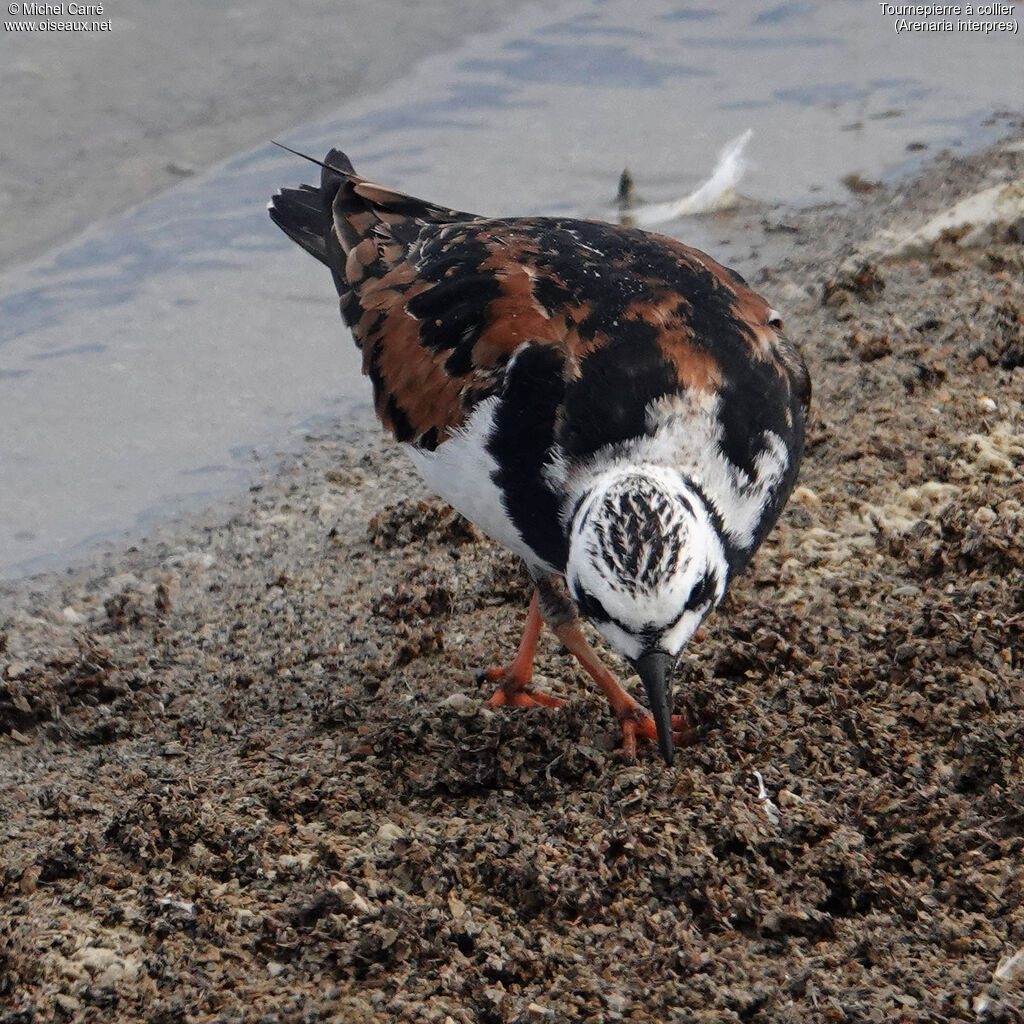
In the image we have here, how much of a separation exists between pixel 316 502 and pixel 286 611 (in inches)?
36.8

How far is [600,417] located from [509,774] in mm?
1069

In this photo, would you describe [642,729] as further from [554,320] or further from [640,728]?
[554,320]

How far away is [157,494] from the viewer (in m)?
6.35

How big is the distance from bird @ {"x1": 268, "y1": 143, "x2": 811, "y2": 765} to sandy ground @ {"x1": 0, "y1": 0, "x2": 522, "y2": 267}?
177 inches

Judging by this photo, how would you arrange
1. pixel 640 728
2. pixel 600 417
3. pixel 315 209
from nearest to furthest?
pixel 600 417
pixel 640 728
pixel 315 209

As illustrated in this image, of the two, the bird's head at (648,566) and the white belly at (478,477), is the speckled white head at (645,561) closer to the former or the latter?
the bird's head at (648,566)

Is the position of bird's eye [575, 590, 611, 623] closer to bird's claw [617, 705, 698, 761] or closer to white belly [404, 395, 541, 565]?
white belly [404, 395, 541, 565]

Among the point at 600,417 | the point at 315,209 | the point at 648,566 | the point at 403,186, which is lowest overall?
the point at 648,566

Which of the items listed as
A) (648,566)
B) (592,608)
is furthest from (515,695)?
(648,566)

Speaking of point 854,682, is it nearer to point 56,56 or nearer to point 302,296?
point 302,296

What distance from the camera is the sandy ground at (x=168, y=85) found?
8797 mm

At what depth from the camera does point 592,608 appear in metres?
3.62

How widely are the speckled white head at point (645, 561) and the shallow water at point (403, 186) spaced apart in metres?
3.13

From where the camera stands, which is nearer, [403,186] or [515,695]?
[515,695]
